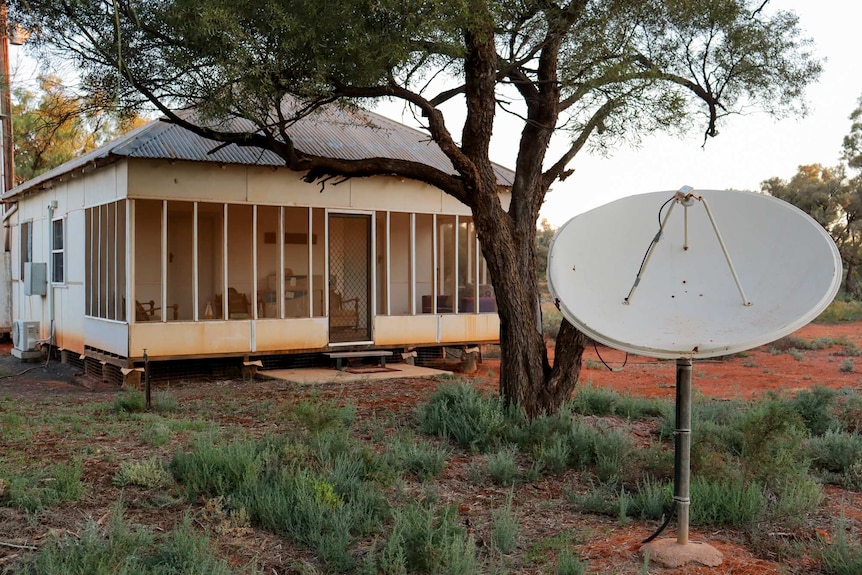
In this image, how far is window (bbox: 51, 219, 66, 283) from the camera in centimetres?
1559

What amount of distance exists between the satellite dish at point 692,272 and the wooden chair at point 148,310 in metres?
8.38

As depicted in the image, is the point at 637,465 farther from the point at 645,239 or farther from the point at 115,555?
the point at 115,555

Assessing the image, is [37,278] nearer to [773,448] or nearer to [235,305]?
[235,305]

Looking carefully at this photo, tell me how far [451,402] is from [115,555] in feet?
15.5

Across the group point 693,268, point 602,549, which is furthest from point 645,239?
point 602,549

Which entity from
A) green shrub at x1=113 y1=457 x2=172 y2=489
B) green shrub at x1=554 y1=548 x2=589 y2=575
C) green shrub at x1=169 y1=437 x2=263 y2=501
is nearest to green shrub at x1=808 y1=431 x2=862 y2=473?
green shrub at x1=554 y1=548 x2=589 y2=575

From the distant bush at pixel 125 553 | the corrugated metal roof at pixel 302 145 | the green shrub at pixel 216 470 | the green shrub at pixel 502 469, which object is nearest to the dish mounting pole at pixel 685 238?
the green shrub at pixel 502 469

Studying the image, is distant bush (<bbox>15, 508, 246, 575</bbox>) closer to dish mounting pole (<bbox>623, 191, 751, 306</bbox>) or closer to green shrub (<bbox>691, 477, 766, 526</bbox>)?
dish mounting pole (<bbox>623, 191, 751, 306</bbox>)

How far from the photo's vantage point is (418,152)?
49.9 ft

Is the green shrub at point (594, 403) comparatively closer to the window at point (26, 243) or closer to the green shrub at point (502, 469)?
the green shrub at point (502, 469)

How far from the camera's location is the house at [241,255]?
39.6ft

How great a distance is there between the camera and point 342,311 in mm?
14258

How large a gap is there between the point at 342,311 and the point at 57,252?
5.71 meters

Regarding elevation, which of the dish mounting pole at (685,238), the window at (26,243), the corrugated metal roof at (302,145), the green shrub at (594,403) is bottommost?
the green shrub at (594,403)
